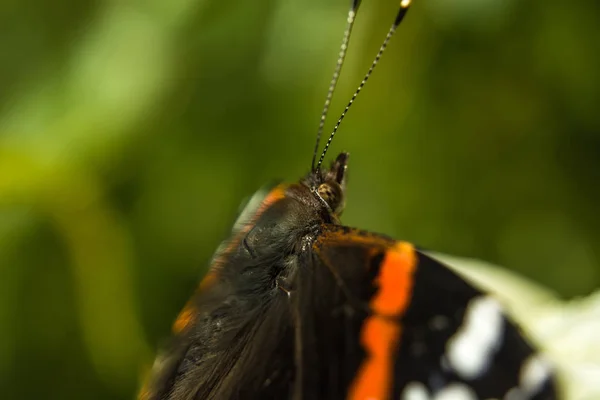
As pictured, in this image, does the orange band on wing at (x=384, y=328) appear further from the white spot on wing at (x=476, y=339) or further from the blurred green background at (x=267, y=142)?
the blurred green background at (x=267, y=142)

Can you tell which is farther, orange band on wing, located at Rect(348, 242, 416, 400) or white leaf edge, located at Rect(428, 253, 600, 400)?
white leaf edge, located at Rect(428, 253, 600, 400)

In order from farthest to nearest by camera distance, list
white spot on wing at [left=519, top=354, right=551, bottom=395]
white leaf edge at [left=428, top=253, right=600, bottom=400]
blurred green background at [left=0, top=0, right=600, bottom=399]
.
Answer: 1. blurred green background at [left=0, top=0, right=600, bottom=399]
2. white leaf edge at [left=428, top=253, right=600, bottom=400]
3. white spot on wing at [left=519, top=354, right=551, bottom=395]

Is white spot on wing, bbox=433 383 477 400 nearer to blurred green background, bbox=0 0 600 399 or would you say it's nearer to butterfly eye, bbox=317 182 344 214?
butterfly eye, bbox=317 182 344 214

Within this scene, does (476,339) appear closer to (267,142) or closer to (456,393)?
(456,393)

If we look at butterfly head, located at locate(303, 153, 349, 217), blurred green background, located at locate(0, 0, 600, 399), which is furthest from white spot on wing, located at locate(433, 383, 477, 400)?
blurred green background, located at locate(0, 0, 600, 399)

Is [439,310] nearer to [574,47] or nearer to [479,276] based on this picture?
[479,276]

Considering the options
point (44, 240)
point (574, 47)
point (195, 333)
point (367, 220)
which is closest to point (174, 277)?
point (44, 240)

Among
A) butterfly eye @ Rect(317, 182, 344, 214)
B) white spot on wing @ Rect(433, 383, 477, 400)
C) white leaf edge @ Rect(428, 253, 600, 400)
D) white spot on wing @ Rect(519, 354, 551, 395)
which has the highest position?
butterfly eye @ Rect(317, 182, 344, 214)

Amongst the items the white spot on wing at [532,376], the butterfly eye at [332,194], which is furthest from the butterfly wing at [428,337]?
the butterfly eye at [332,194]
